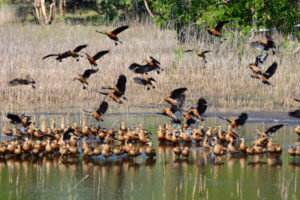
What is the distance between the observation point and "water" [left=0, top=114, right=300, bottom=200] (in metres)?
10.0

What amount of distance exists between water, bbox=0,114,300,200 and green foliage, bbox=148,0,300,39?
9024 millimetres

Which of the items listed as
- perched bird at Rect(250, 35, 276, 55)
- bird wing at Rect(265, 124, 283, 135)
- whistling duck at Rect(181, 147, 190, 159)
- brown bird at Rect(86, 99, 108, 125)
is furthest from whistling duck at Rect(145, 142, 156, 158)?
perched bird at Rect(250, 35, 276, 55)

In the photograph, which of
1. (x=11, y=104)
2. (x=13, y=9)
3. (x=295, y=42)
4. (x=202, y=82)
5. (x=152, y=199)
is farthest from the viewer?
(x=13, y=9)

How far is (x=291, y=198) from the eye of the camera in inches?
384

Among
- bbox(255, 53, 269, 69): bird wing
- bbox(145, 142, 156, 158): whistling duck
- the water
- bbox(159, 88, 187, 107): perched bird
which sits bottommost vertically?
the water

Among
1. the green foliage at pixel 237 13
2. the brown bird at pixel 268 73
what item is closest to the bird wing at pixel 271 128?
the brown bird at pixel 268 73

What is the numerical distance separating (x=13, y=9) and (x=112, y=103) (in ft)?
93.8

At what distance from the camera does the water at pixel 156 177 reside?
32.9ft

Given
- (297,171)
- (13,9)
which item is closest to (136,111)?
(297,171)

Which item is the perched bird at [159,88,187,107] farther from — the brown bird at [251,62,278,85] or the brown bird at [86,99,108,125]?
the brown bird at [251,62,278,85]

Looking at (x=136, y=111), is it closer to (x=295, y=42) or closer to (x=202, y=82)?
(x=202, y=82)

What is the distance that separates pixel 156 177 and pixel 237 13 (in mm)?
12271

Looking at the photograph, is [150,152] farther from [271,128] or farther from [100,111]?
[100,111]

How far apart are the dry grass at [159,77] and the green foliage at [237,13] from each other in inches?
24.7
